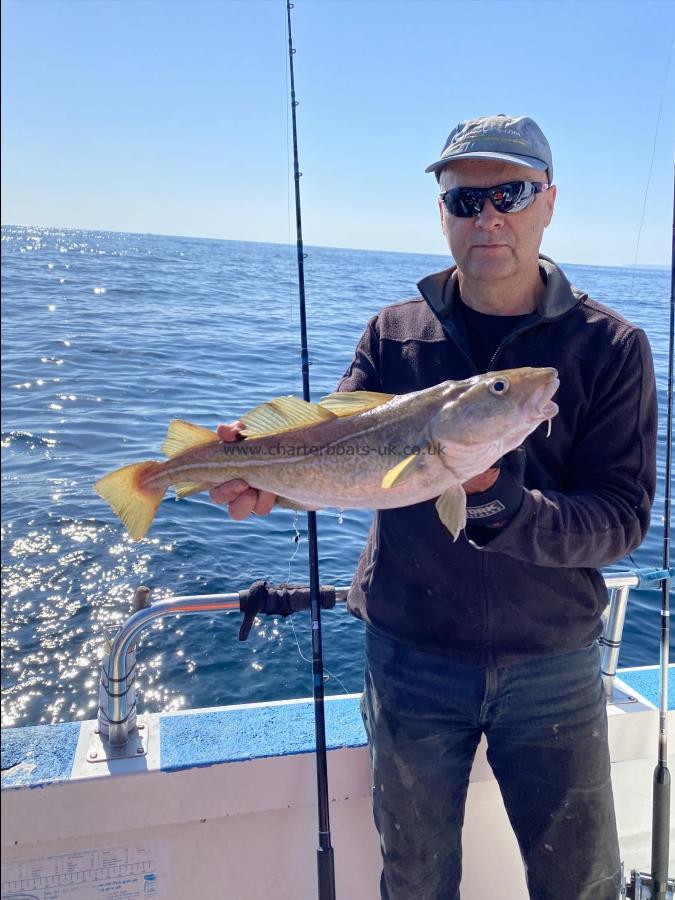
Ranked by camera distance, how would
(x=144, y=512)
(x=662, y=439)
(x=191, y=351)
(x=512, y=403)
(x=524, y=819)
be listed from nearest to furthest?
(x=512, y=403) → (x=524, y=819) → (x=144, y=512) → (x=662, y=439) → (x=191, y=351)

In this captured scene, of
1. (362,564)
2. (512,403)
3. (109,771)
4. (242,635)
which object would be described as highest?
(512,403)

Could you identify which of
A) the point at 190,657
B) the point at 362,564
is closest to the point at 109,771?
the point at 362,564

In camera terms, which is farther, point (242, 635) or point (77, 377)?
point (77, 377)

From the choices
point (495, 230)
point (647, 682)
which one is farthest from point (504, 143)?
point (647, 682)

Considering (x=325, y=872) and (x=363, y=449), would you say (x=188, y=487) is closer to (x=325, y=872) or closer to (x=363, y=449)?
(x=363, y=449)

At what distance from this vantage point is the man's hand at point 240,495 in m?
2.88

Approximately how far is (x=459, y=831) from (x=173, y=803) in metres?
1.15

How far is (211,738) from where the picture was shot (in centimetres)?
325

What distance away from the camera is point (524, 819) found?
8.81ft

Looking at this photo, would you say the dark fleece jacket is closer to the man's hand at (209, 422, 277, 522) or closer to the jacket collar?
the jacket collar

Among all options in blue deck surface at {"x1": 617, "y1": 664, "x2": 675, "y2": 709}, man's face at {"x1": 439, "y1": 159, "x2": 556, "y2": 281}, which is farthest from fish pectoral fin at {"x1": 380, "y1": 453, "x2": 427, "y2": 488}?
blue deck surface at {"x1": 617, "y1": 664, "x2": 675, "y2": 709}

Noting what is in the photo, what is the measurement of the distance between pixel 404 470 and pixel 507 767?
117cm

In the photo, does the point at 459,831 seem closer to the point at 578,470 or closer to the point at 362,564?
the point at 362,564

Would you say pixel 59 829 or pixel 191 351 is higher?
pixel 191 351
